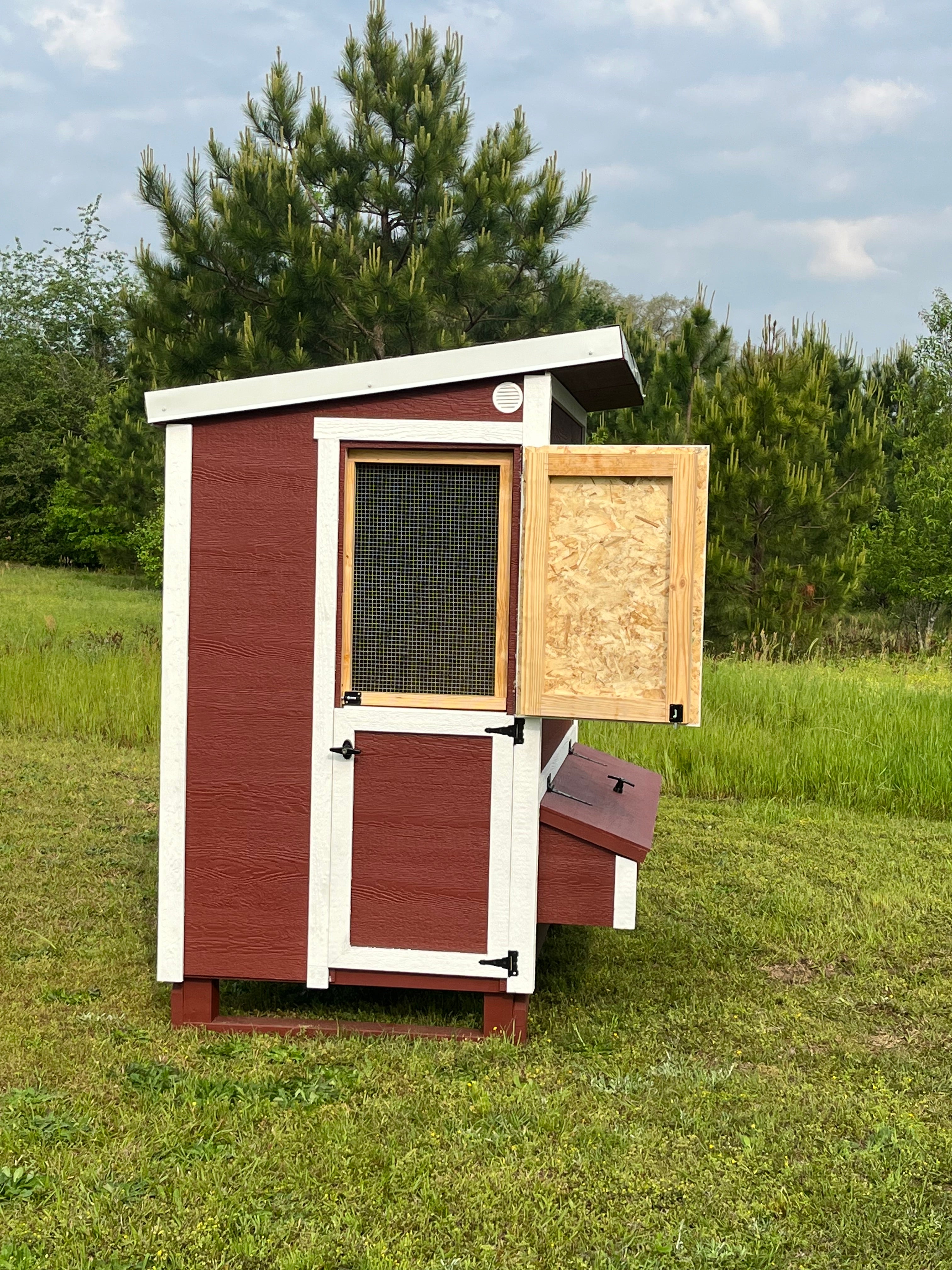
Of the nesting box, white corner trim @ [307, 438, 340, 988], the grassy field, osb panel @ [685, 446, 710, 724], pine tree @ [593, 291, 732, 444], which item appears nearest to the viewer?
the grassy field

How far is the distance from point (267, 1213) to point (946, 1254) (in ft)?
5.30

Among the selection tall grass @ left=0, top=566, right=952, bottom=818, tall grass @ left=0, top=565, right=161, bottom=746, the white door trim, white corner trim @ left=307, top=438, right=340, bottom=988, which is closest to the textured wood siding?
the white door trim

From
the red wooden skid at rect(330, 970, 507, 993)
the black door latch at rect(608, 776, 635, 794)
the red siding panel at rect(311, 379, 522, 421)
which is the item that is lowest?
the red wooden skid at rect(330, 970, 507, 993)

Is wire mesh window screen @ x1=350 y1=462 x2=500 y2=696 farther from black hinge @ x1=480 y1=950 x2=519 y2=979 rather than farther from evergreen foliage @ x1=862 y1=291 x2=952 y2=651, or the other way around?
evergreen foliage @ x1=862 y1=291 x2=952 y2=651

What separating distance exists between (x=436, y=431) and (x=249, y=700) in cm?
112

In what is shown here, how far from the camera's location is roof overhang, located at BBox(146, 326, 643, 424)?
151 inches

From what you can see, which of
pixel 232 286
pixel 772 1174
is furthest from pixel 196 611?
pixel 232 286

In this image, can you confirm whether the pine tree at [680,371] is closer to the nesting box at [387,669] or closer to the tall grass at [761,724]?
the tall grass at [761,724]

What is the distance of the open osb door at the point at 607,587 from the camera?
3.79 metres

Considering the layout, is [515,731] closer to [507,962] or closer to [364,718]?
[364,718]

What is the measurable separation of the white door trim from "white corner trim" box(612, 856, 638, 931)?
1.02 ft

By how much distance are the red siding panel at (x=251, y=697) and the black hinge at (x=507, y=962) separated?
0.64 m

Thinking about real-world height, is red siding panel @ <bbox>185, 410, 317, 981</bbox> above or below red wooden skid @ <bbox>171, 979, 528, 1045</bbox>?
above

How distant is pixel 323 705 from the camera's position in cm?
399
